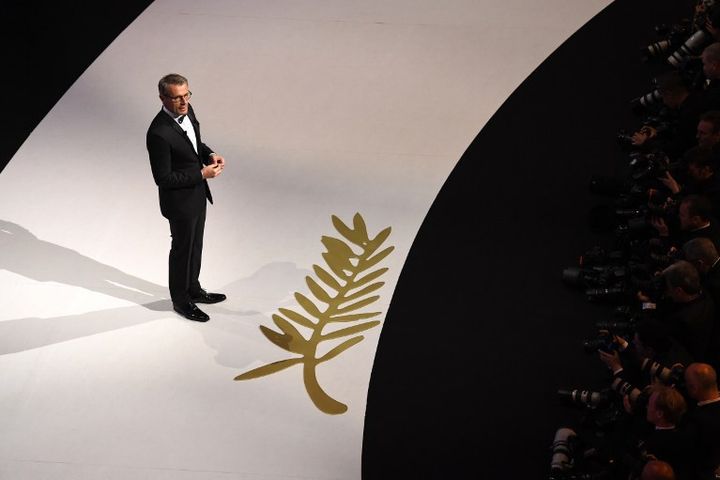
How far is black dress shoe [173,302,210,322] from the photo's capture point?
15.5 ft

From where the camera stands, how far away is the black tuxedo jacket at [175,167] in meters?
4.22

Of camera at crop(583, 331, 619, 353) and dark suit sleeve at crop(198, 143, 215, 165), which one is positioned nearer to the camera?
camera at crop(583, 331, 619, 353)

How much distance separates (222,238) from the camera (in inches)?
207

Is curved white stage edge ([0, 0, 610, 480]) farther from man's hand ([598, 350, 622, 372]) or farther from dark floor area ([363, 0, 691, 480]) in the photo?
man's hand ([598, 350, 622, 372])

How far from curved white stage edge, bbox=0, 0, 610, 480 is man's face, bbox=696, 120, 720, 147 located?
1.60 metres

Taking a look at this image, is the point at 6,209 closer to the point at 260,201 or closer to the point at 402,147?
the point at 260,201

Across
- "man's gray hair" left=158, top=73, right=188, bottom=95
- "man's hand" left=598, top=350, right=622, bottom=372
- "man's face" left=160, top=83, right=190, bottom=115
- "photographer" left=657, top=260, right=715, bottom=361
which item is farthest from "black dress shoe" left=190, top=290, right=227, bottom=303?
"photographer" left=657, top=260, right=715, bottom=361

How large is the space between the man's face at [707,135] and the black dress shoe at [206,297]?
2.68 metres

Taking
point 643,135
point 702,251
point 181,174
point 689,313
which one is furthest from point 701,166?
point 181,174

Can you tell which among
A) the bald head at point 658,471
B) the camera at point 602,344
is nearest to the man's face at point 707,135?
the camera at point 602,344

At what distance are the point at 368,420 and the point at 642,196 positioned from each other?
203 centimetres

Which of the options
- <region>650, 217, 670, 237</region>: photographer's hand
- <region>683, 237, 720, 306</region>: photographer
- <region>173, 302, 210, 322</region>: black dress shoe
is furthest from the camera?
<region>173, 302, 210, 322</region>: black dress shoe

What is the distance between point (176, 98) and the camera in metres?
4.18

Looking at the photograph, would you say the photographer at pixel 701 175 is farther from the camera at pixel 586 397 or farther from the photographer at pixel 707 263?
the camera at pixel 586 397
